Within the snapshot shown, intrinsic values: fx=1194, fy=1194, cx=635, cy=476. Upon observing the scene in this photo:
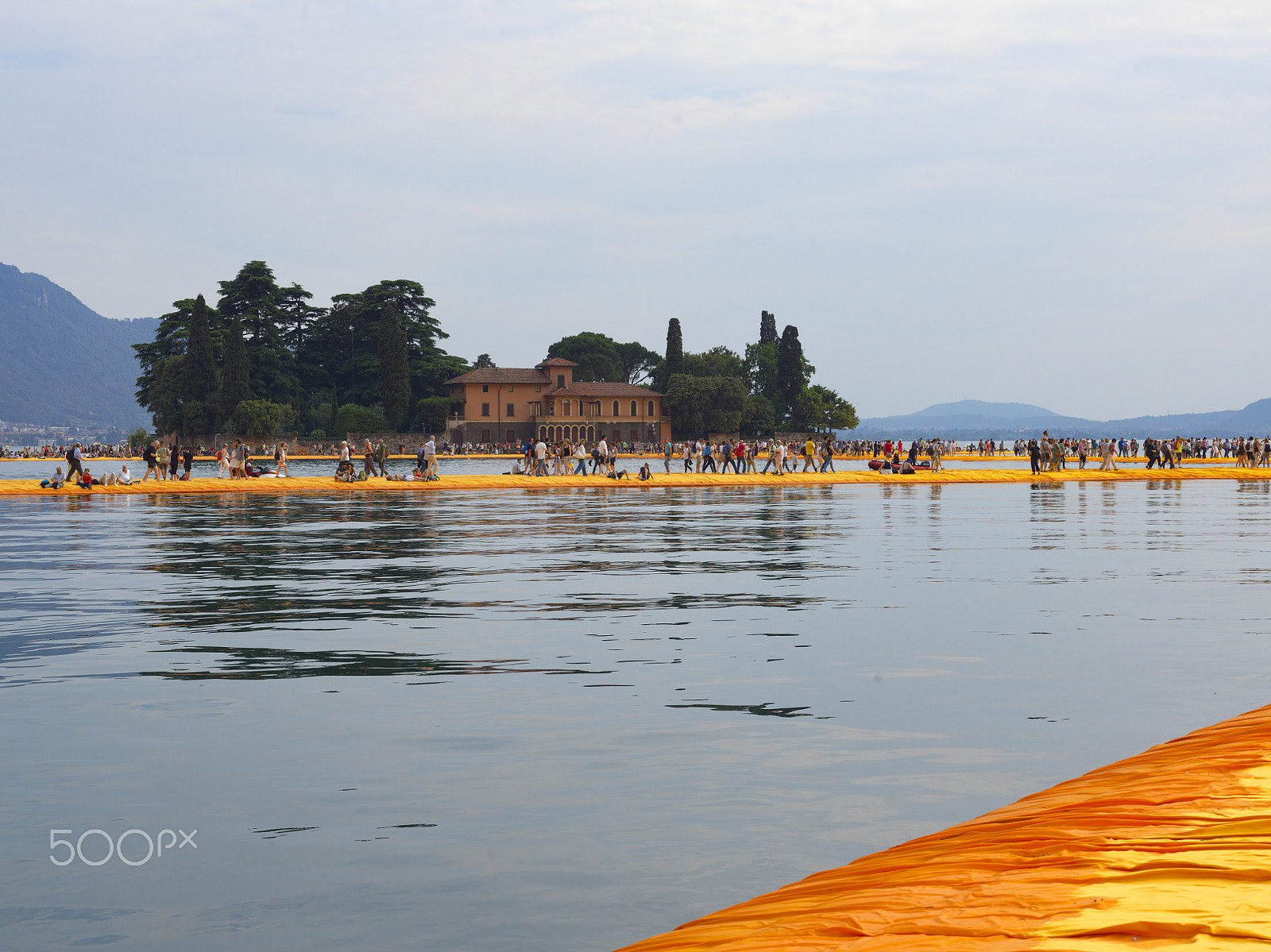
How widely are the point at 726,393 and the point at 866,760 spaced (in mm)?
115886

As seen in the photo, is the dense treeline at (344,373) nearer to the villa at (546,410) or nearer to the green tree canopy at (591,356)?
the villa at (546,410)

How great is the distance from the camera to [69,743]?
820 centimetres

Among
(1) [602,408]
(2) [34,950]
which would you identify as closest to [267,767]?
(2) [34,950]

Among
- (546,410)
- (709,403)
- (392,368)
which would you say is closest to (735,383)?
(709,403)

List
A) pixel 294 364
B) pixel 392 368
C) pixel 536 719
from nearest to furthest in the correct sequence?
pixel 536 719 < pixel 392 368 < pixel 294 364

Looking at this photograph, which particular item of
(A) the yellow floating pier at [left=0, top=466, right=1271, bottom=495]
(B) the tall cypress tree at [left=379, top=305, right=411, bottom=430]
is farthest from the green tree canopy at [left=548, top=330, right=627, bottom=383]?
(A) the yellow floating pier at [left=0, top=466, right=1271, bottom=495]

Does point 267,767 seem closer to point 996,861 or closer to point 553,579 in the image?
point 996,861

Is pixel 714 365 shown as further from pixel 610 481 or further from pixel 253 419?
pixel 610 481

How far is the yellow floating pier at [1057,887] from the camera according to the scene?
387 cm

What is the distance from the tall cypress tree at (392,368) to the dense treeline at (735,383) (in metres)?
27.3

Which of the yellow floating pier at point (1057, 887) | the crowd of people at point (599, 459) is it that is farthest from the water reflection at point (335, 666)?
the crowd of people at point (599, 459)

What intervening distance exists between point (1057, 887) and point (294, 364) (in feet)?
404

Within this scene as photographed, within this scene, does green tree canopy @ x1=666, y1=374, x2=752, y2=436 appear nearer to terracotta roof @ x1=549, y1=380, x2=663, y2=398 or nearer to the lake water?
terracotta roof @ x1=549, y1=380, x2=663, y2=398

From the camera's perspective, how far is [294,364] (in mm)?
121312
